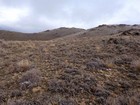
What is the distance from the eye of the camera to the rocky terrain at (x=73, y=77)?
7.84 m

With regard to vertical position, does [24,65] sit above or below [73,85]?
above

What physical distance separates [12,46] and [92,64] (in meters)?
7.18

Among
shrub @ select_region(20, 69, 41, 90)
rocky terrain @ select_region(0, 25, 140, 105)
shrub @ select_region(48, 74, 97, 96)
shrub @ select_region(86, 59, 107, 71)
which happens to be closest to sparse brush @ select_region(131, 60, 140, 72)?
rocky terrain @ select_region(0, 25, 140, 105)

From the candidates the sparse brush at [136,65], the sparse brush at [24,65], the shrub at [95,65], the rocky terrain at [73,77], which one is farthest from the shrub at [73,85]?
the sparse brush at [136,65]

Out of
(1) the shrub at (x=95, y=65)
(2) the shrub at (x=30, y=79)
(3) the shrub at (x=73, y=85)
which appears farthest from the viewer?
(1) the shrub at (x=95, y=65)

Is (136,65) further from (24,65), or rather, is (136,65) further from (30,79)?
(24,65)

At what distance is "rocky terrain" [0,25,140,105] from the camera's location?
784 centimetres

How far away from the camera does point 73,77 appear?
30.6ft

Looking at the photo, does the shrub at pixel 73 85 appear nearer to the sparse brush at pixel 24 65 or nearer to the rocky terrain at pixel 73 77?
the rocky terrain at pixel 73 77

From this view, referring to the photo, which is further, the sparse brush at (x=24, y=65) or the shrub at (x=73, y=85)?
the sparse brush at (x=24, y=65)

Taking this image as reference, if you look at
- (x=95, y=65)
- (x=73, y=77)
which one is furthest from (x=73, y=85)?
(x=95, y=65)

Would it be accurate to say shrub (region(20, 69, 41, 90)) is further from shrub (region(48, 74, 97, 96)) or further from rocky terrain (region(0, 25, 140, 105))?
shrub (region(48, 74, 97, 96))

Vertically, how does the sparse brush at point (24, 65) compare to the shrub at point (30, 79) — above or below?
above

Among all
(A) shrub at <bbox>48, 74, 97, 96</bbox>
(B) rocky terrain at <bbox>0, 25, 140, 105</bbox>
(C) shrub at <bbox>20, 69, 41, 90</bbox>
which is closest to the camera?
(B) rocky terrain at <bbox>0, 25, 140, 105</bbox>
